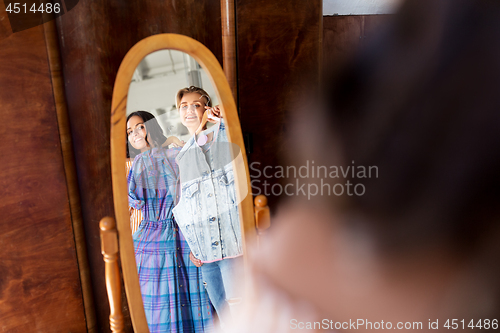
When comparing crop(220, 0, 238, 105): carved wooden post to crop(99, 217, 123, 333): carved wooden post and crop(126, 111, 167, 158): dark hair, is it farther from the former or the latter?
crop(99, 217, 123, 333): carved wooden post

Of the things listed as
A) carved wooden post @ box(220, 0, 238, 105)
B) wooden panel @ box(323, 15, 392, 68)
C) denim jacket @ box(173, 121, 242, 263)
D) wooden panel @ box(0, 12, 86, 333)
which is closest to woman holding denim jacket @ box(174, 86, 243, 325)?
denim jacket @ box(173, 121, 242, 263)

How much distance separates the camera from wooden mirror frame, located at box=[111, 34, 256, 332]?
2.36ft

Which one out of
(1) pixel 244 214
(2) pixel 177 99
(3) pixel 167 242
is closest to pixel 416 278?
(1) pixel 244 214

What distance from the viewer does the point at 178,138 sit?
820 mm

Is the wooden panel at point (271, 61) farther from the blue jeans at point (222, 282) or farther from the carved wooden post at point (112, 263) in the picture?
the carved wooden post at point (112, 263)

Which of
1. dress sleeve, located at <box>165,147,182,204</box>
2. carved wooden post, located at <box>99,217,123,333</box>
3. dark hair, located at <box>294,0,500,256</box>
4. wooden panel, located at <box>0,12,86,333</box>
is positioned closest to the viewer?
carved wooden post, located at <box>99,217,123,333</box>

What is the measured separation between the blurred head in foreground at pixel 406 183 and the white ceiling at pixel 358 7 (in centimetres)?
5

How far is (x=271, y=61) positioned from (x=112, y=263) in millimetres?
852

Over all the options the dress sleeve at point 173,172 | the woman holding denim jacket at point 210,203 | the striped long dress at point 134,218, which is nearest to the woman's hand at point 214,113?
the woman holding denim jacket at point 210,203

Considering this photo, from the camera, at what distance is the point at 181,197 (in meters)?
0.84

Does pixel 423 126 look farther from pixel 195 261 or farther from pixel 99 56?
pixel 99 56

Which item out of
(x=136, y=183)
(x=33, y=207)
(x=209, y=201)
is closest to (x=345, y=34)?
(x=209, y=201)

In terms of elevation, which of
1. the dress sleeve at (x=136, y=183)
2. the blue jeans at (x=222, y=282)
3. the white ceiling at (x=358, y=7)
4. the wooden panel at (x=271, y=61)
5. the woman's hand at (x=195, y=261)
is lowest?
the blue jeans at (x=222, y=282)

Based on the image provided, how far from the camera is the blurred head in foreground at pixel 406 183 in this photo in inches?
46.9
